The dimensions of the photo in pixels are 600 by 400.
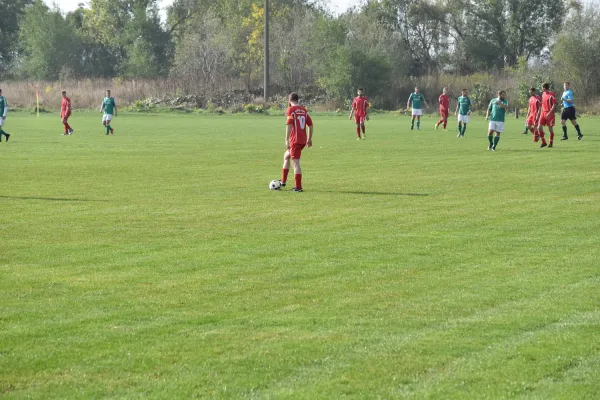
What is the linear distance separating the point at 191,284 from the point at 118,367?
9.54ft

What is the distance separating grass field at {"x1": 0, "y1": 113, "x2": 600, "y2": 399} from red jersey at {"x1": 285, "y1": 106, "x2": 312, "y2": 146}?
1027mm

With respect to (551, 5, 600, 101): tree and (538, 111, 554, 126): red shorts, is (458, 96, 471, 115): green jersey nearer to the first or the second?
(538, 111, 554, 126): red shorts

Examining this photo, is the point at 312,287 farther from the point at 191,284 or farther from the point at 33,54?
the point at 33,54

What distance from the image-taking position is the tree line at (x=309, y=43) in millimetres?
75438

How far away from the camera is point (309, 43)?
85.4 m

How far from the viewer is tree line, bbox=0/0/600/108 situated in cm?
7544

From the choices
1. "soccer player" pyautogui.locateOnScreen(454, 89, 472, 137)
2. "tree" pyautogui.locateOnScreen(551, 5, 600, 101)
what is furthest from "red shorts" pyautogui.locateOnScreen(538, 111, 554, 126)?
"tree" pyautogui.locateOnScreen(551, 5, 600, 101)

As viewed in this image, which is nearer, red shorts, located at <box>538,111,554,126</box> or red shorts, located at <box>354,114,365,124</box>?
red shorts, located at <box>538,111,554,126</box>

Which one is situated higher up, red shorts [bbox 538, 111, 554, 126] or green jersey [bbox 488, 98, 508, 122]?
green jersey [bbox 488, 98, 508, 122]

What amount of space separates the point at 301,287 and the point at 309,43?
253 ft

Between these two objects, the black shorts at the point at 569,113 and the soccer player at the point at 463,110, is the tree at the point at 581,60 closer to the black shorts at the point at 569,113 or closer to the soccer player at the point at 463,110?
the soccer player at the point at 463,110

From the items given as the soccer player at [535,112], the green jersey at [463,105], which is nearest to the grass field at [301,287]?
the soccer player at [535,112]

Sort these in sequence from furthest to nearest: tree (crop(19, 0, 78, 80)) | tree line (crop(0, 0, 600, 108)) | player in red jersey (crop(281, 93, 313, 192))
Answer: tree (crop(19, 0, 78, 80)) < tree line (crop(0, 0, 600, 108)) < player in red jersey (crop(281, 93, 313, 192))

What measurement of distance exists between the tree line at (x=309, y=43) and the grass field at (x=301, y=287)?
55.3 metres
